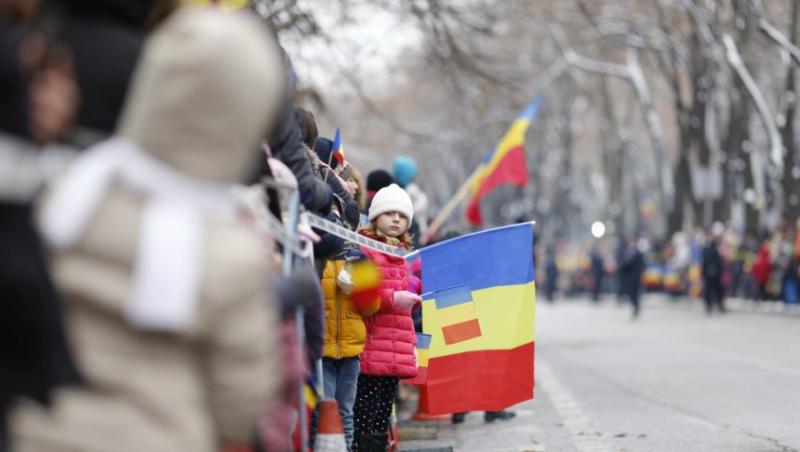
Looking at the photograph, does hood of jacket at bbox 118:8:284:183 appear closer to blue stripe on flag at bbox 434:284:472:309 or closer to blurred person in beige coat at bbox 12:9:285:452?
blurred person in beige coat at bbox 12:9:285:452

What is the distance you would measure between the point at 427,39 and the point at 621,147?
4018 centimetres

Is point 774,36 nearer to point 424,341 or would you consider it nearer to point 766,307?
point 766,307

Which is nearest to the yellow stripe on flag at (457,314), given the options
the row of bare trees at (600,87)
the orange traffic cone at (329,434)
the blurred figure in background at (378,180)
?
the blurred figure in background at (378,180)

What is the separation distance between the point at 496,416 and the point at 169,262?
987 centimetres

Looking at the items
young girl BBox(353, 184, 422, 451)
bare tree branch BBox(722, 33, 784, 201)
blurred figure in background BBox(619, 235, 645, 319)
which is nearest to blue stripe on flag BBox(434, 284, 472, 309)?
young girl BBox(353, 184, 422, 451)

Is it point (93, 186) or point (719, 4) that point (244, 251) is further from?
point (719, 4)

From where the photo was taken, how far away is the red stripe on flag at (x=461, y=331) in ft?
28.8

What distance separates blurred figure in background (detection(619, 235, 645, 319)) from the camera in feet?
115

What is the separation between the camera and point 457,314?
878cm

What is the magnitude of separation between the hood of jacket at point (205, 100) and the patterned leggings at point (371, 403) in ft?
17.3

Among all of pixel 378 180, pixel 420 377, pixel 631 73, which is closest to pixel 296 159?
pixel 420 377

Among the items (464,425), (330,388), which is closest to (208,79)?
(330,388)

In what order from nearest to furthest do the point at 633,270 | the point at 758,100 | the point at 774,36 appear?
the point at 774,36
the point at 758,100
the point at 633,270

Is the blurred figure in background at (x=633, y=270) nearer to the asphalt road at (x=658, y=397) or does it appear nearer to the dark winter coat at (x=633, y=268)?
the dark winter coat at (x=633, y=268)
